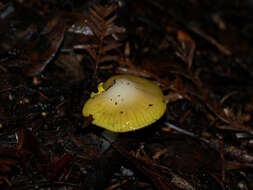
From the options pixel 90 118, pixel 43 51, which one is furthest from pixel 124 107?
pixel 43 51

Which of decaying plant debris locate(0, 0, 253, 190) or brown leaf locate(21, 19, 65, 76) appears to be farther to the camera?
brown leaf locate(21, 19, 65, 76)

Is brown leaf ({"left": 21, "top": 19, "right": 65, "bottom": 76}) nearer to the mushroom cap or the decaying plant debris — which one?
the decaying plant debris

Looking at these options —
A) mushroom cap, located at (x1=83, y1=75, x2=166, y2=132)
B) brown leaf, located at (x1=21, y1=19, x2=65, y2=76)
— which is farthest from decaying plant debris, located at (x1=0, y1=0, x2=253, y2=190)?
mushroom cap, located at (x1=83, y1=75, x2=166, y2=132)

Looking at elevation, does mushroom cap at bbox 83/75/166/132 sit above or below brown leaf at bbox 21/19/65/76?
below

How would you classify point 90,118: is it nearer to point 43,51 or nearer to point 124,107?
point 124,107

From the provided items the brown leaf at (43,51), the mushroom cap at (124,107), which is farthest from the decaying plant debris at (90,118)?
the mushroom cap at (124,107)

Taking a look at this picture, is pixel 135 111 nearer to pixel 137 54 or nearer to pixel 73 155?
pixel 73 155
